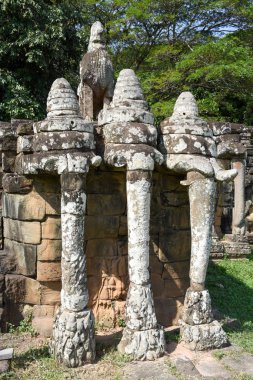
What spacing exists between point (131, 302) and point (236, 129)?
5.33m

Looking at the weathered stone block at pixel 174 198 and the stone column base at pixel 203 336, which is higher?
the weathered stone block at pixel 174 198

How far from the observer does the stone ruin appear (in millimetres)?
4074

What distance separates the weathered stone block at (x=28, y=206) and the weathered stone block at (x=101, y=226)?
0.56 meters

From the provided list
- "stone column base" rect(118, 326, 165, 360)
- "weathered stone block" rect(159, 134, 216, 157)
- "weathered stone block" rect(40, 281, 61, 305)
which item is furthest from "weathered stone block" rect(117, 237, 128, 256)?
"weathered stone block" rect(159, 134, 216, 157)

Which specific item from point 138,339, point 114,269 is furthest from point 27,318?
point 138,339

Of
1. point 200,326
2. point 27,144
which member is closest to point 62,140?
point 27,144

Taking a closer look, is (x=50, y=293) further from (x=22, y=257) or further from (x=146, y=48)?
(x=146, y=48)

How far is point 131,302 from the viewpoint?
412 cm

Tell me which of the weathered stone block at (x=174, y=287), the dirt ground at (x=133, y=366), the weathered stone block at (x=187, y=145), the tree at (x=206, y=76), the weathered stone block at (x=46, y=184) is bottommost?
the dirt ground at (x=133, y=366)

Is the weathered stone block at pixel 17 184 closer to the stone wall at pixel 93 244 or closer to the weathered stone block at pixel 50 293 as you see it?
the stone wall at pixel 93 244

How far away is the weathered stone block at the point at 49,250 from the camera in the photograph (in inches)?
184

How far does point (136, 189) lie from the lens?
4207 mm

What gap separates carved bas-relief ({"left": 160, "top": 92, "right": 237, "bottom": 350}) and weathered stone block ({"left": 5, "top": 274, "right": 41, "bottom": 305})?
176 centimetres

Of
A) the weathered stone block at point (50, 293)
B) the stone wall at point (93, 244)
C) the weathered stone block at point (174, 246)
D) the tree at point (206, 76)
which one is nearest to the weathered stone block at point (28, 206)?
the stone wall at point (93, 244)
